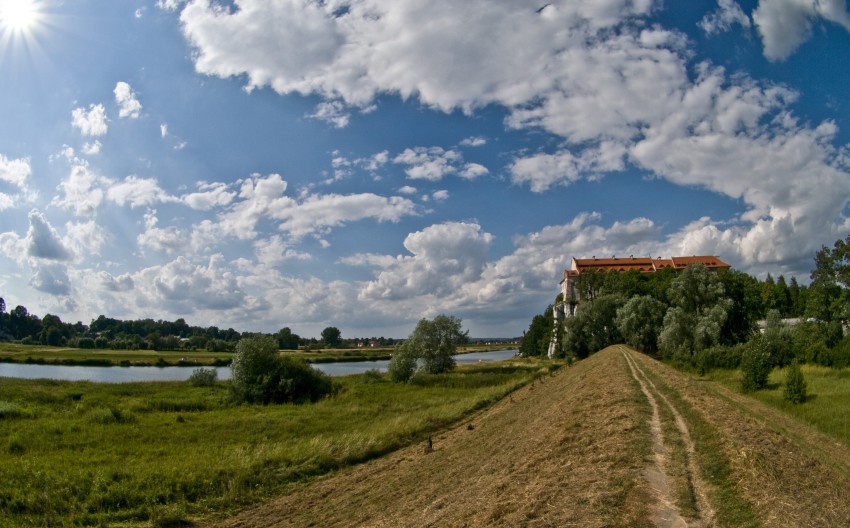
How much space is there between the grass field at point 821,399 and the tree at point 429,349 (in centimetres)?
3725

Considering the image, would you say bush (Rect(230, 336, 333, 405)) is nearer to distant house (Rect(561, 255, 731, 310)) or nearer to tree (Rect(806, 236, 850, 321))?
tree (Rect(806, 236, 850, 321))

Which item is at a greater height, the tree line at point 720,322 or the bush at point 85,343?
the tree line at point 720,322

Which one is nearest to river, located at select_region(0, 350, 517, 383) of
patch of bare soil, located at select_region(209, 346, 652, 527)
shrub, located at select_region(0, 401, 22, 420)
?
shrub, located at select_region(0, 401, 22, 420)

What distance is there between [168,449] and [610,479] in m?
18.3

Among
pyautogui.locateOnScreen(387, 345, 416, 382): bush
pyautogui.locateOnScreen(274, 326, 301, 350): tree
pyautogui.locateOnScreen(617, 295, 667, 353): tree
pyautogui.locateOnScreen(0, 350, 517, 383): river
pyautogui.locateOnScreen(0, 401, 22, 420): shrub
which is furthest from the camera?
pyautogui.locateOnScreen(274, 326, 301, 350): tree

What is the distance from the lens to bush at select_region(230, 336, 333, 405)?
1678 inches

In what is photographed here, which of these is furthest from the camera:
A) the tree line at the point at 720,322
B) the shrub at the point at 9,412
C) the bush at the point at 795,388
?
the tree line at the point at 720,322

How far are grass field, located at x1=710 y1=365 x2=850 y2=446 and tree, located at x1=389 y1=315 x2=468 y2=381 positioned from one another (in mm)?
37253

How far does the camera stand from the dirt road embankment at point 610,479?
732cm

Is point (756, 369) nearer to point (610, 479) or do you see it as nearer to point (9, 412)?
point (610, 479)

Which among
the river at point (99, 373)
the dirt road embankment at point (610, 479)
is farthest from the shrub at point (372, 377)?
the dirt road embankment at point (610, 479)

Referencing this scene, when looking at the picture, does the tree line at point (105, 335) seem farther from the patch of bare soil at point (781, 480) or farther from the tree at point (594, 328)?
the patch of bare soil at point (781, 480)

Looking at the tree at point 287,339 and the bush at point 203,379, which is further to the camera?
the tree at point 287,339

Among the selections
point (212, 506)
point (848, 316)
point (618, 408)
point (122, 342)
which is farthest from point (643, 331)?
point (122, 342)
